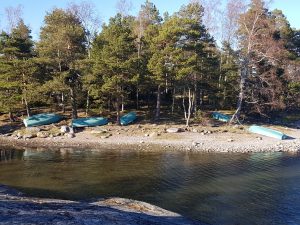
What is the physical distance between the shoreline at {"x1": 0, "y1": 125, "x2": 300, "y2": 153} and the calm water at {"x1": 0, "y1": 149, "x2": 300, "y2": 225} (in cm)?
238

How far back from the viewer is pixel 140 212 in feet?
60.6

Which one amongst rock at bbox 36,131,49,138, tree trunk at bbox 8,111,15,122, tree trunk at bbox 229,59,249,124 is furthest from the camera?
tree trunk at bbox 229,59,249,124

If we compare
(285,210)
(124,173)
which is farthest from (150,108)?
(285,210)

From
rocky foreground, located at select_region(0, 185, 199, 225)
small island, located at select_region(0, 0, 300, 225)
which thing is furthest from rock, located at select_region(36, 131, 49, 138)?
rocky foreground, located at select_region(0, 185, 199, 225)

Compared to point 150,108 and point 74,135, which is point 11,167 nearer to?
point 74,135

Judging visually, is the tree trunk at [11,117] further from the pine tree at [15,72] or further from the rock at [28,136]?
the rock at [28,136]

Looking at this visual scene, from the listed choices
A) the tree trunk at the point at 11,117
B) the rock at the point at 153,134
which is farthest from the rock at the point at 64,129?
the rock at the point at 153,134

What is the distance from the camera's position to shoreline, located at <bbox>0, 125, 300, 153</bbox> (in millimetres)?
39125

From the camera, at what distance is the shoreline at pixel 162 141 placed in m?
39.1

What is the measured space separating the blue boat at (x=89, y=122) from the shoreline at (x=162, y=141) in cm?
113

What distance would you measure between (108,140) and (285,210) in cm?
2376

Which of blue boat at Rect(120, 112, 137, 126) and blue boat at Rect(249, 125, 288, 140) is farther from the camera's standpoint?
blue boat at Rect(120, 112, 137, 126)

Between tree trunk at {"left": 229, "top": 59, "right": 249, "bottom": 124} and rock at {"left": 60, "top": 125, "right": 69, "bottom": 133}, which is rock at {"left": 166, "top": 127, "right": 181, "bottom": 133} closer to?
tree trunk at {"left": 229, "top": 59, "right": 249, "bottom": 124}

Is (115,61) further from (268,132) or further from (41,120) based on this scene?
(268,132)
